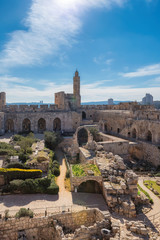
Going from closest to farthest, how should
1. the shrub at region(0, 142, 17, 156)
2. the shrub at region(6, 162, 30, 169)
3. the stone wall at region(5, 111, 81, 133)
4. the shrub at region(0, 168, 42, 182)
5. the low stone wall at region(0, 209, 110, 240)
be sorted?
the low stone wall at region(0, 209, 110, 240), the shrub at region(0, 168, 42, 182), the shrub at region(6, 162, 30, 169), the shrub at region(0, 142, 17, 156), the stone wall at region(5, 111, 81, 133)

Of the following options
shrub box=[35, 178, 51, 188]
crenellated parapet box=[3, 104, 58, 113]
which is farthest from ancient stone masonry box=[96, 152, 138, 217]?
crenellated parapet box=[3, 104, 58, 113]

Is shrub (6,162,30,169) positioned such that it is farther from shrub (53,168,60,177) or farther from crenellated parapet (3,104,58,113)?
crenellated parapet (3,104,58,113)

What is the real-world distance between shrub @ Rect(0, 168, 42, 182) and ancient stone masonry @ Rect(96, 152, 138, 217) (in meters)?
5.75

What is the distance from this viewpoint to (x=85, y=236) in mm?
10438

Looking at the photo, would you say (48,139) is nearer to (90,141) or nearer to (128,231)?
(90,141)

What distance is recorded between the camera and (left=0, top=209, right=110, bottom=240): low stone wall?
1055cm

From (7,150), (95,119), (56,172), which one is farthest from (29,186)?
(95,119)

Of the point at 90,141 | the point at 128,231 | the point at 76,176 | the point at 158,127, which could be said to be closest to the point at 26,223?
the point at 76,176

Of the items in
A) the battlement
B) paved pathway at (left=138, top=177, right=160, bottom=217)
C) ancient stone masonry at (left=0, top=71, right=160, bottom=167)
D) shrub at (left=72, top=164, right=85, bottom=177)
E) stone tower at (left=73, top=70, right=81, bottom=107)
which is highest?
stone tower at (left=73, top=70, right=81, bottom=107)

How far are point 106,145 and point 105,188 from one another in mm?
11504

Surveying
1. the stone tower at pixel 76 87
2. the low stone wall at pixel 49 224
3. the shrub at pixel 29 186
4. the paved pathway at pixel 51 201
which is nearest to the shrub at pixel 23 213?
the low stone wall at pixel 49 224

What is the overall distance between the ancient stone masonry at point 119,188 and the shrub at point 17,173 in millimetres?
5755

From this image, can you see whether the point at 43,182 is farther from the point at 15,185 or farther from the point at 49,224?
the point at 49,224

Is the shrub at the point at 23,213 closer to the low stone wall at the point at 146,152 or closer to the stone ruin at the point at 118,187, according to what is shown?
the stone ruin at the point at 118,187
